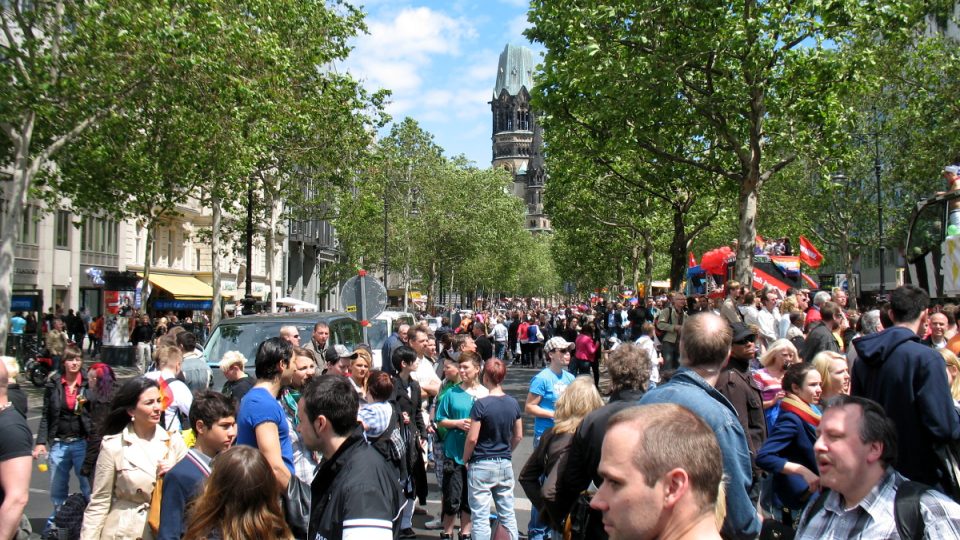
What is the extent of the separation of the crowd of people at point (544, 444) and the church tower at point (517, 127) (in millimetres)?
170508

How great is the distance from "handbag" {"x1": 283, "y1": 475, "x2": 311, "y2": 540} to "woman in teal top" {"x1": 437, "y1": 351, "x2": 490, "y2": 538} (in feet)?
11.7

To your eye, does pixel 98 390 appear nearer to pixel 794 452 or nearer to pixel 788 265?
pixel 794 452

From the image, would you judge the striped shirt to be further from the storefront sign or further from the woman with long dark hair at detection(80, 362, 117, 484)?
the storefront sign

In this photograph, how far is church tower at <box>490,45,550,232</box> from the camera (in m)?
182

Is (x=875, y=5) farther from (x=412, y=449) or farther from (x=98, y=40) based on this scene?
(x=98, y=40)

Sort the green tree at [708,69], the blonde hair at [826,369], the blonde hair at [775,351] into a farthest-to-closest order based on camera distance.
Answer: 1. the green tree at [708,69]
2. the blonde hair at [775,351]
3. the blonde hair at [826,369]

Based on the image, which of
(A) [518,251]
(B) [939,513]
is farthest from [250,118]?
(A) [518,251]

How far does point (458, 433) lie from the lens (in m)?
7.93

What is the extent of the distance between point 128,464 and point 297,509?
1.37m

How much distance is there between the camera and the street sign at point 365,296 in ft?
50.3

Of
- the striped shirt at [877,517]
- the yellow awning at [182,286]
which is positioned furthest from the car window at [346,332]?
the yellow awning at [182,286]

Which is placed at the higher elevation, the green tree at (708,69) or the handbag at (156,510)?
the green tree at (708,69)

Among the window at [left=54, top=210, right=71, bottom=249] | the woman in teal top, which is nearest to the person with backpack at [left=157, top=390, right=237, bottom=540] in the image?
the woman in teal top

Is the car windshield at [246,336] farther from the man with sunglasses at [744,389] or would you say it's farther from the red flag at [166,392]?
the man with sunglasses at [744,389]
